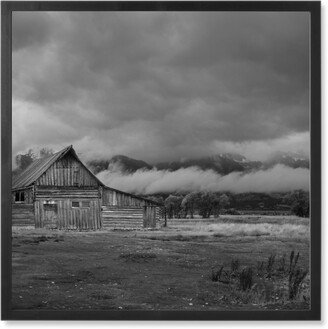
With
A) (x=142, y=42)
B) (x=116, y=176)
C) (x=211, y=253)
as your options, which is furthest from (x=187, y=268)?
(x=142, y=42)

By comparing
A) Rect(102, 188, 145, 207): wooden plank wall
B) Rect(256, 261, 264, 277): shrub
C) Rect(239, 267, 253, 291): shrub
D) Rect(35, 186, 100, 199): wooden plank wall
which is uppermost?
Rect(35, 186, 100, 199): wooden plank wall

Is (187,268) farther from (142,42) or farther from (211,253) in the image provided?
(142,42)

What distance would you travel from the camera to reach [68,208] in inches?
214

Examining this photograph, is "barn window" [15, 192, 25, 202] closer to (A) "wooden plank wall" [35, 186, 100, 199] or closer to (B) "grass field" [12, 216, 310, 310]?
(A) "wooden plank wall" [35, 186, 100, 199]

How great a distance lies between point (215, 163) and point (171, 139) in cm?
45

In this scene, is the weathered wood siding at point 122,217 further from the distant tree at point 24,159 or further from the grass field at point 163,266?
the distant tree at point 24,159

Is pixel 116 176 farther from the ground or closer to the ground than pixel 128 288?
farther from the ground

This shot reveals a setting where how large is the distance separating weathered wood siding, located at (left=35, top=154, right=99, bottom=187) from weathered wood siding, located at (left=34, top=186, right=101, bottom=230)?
57 mm

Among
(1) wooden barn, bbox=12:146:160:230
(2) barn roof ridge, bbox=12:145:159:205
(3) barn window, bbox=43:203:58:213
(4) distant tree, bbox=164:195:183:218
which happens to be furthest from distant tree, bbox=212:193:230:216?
(3) barn window, bbox=43:203:58:213

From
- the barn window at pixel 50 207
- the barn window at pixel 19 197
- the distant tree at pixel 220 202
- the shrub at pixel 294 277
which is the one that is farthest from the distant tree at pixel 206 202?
the barn window at pixel 19 197

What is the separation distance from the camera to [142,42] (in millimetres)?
5309

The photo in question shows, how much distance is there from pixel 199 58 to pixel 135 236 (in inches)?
66.9

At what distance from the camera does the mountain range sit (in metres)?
5.27

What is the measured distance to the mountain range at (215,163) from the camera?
5.27m
